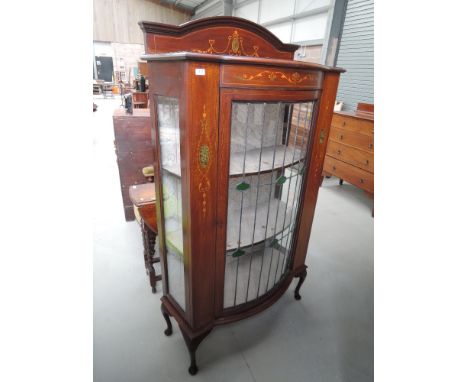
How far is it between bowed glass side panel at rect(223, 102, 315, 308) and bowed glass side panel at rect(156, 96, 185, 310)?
25 cm

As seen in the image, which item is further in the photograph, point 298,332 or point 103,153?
point 103,153

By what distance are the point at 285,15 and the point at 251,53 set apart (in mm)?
5946

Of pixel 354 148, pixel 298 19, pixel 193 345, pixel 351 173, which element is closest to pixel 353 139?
pixel 354 148

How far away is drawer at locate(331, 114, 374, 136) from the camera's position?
10.5 feet

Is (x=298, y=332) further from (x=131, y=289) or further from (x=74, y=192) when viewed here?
(x=74, y=192)

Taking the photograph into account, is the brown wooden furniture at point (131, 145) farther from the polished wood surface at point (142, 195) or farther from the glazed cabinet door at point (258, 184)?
the glazed cabinet door at point (258, 184)

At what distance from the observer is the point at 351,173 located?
3.56 meters

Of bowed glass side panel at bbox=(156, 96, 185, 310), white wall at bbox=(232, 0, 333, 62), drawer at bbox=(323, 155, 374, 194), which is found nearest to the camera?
bowed glass side panel at bbox=(156, 96, 185, 310)

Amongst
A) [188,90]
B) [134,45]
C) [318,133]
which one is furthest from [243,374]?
[134,45]

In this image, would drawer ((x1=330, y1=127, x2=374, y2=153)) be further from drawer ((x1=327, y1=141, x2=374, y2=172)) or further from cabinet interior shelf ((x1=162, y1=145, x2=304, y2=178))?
cabinet interior shelf ((x1=162, y1=145, x2=304, y2=178))

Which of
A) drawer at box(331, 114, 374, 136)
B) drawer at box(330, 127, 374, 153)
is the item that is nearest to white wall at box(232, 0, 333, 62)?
drawer at box(331, 114, 374, 136)

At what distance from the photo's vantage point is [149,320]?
1.77m

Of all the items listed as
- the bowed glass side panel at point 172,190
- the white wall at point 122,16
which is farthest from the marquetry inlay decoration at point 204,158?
the white wall at point 122,16

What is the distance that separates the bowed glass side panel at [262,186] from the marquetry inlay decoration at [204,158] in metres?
0.15
